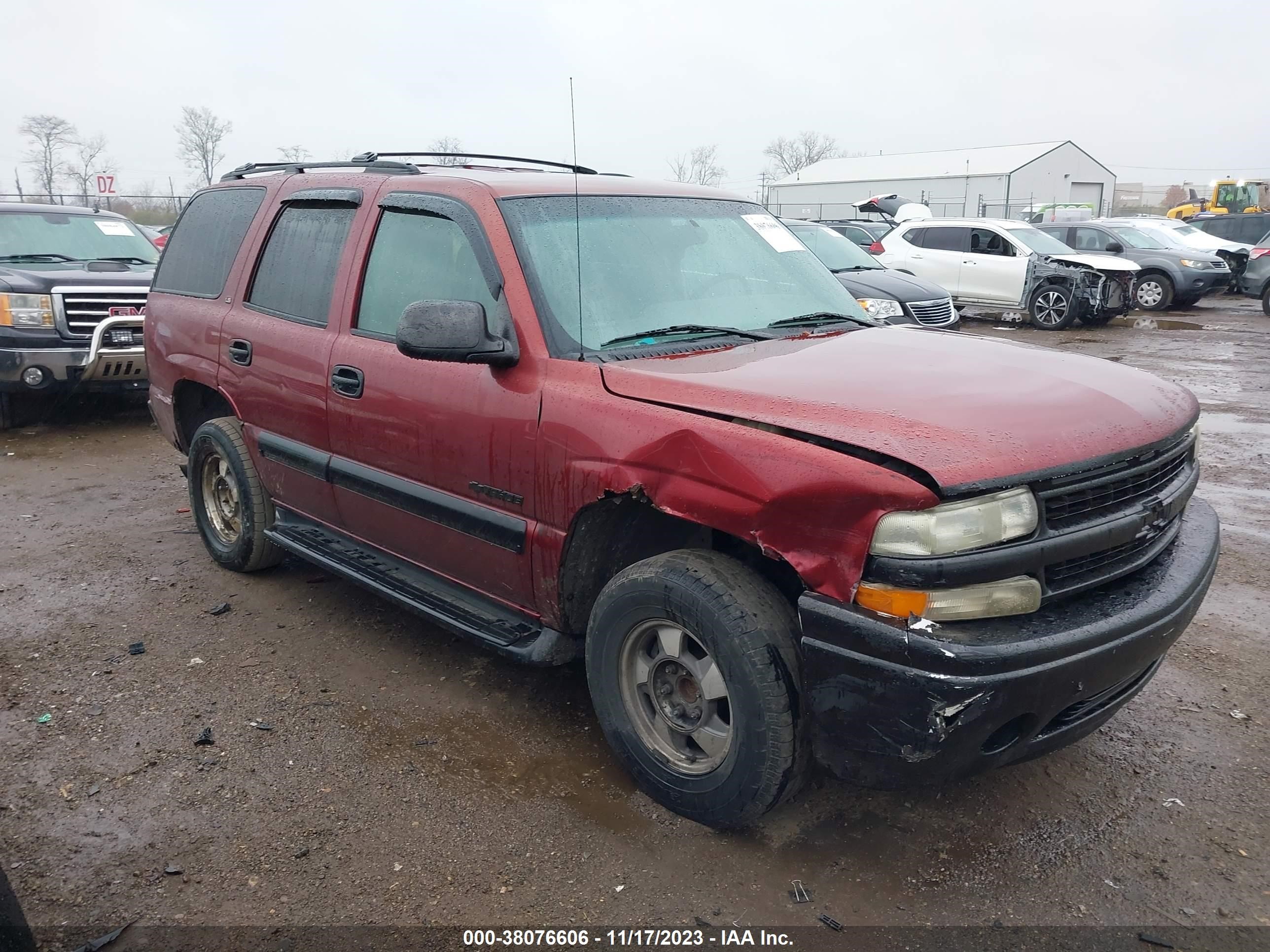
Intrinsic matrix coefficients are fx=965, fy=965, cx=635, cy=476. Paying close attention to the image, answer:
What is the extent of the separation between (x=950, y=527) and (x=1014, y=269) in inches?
567

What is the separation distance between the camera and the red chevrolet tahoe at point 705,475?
229cm

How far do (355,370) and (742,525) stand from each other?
6.04 ft

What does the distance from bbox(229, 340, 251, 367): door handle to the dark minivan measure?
20.6 feet

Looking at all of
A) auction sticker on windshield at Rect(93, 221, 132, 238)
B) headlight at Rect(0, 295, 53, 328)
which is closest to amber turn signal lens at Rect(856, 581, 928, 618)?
headlight at Rect(0, 295, 53, 328)

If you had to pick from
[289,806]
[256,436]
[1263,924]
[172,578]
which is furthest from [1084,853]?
[172,578]

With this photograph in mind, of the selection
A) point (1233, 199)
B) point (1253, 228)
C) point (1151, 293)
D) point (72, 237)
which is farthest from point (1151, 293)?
point (1233, 199)

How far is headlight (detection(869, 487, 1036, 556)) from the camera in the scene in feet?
7.32

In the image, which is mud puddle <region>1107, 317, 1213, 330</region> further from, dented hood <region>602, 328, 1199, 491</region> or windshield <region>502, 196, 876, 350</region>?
dented hood <region>602, 328, 1199, 491</region>

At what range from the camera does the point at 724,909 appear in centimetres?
251

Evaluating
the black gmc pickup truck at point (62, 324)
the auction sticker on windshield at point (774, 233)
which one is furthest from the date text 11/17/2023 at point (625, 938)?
the black gmc pickup truck at point (62, 324)

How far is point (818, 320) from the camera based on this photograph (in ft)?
12.0

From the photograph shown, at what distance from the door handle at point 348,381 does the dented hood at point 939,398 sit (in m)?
1.18

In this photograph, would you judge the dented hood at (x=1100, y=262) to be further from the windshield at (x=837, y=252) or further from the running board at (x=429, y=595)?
the running board at (x=429, y=595)

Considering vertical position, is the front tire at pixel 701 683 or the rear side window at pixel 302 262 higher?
the rear side window at pixel 302 262
